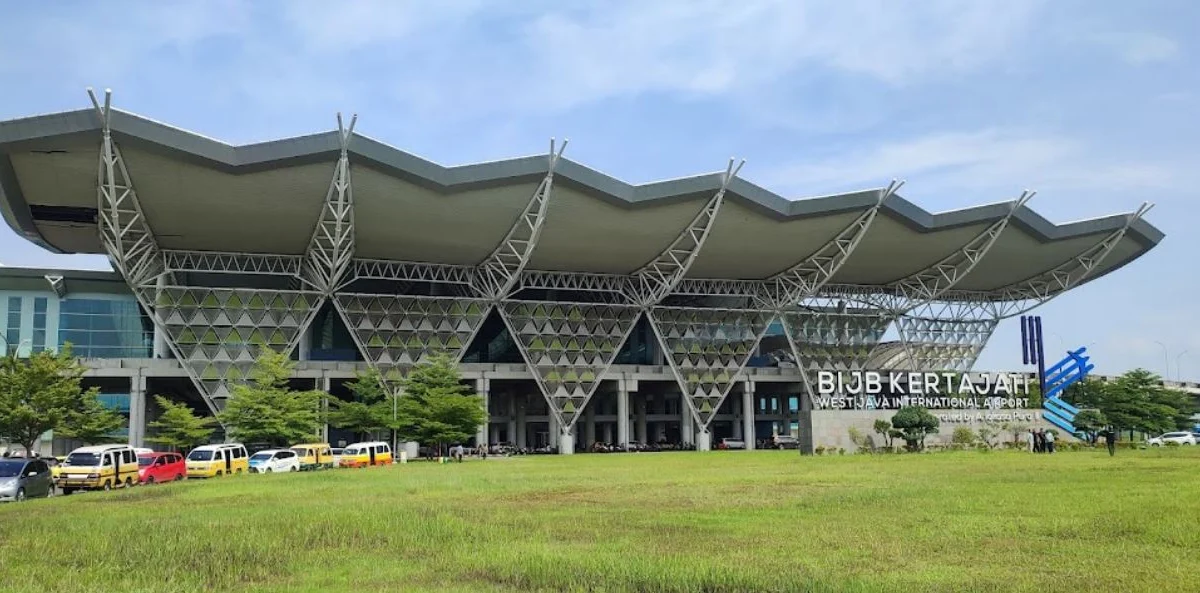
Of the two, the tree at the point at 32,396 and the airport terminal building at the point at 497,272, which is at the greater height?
the airport terminal building at the point at 497,272

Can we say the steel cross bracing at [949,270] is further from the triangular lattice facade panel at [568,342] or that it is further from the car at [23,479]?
the car at [23,479]

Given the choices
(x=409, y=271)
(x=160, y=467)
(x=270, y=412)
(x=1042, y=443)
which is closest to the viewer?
(x=160, y=467)

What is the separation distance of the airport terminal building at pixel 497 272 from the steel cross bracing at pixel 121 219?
0.69 feet

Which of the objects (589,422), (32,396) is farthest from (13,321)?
(589,422)

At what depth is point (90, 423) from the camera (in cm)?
5534

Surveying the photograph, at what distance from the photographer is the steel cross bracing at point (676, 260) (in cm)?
5850

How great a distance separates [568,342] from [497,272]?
8667mm

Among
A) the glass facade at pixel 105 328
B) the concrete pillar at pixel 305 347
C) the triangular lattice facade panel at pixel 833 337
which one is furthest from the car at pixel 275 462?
the triangular lattice facade panel at pixel 833 337

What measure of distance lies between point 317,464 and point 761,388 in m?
50.4

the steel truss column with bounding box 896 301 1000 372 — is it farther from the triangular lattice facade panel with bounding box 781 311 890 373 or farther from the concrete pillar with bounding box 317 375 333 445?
the concrete pillar with bounding box 317 375 333 445

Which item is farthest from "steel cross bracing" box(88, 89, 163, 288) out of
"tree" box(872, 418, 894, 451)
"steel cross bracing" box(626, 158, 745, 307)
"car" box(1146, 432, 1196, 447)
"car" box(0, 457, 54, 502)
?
"car" box(1146, 432, 1196, 447)

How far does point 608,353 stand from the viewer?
75250mm

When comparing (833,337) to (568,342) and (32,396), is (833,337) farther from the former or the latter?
(32,396)

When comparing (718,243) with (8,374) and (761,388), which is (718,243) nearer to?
(761,388)
